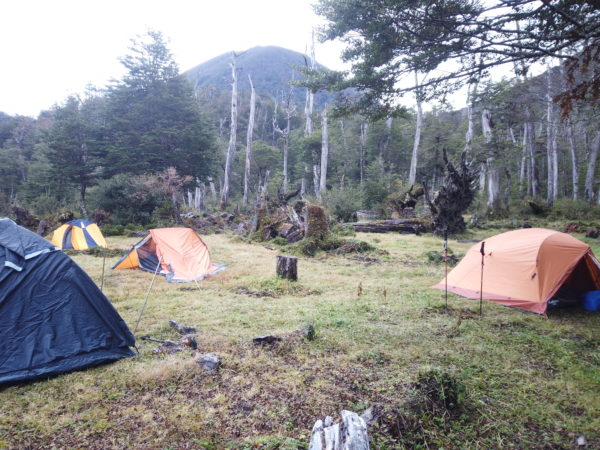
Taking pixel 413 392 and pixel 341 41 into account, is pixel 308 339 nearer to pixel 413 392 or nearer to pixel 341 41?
pixel 413 392

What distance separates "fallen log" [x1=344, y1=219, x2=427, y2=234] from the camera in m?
15.8

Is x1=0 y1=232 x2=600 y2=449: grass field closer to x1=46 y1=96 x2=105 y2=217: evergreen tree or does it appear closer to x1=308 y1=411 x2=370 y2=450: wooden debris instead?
x1=308 y1=411 x2=370 y2=450: wooden debris

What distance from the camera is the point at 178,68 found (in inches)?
979

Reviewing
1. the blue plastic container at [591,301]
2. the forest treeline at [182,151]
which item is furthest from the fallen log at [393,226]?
the blue plastic container at [591,301]

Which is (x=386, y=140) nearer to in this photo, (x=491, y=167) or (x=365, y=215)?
(x=491, y=167)

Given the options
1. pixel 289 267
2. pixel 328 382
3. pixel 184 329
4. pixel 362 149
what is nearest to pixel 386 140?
pixel 362 149

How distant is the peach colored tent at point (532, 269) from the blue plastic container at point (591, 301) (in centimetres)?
25

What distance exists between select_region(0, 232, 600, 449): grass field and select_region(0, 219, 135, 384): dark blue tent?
0.20m

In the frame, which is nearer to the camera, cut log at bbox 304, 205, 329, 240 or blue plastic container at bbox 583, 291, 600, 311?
blue plastic container at bbox 583, 291, 600, 311

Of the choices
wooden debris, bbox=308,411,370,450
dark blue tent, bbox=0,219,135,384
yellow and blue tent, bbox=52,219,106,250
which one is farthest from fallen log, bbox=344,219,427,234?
wooden debris, bbox=308,411,370,450

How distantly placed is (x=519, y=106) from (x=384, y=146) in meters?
12.6

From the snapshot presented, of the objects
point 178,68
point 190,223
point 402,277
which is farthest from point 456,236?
point 178,68

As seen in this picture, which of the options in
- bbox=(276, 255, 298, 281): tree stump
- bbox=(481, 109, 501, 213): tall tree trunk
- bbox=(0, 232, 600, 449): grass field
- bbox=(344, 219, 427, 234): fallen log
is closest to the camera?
bbox=(0, 232, 600, 449): grass field

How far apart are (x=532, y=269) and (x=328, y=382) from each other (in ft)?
14.3
